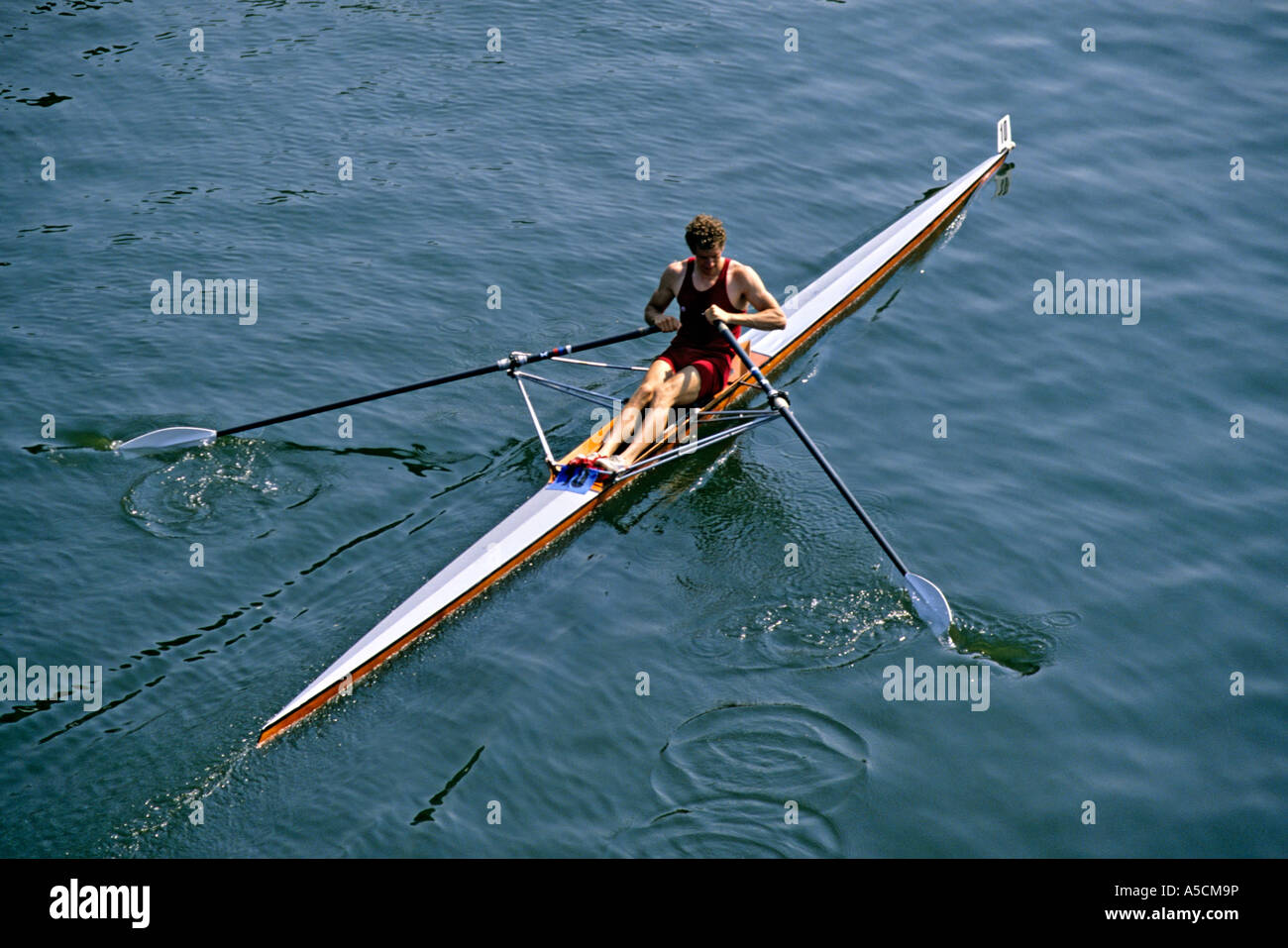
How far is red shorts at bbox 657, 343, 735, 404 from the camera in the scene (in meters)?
11.5

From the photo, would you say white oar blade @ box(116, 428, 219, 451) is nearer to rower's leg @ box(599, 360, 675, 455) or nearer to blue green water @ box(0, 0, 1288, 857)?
blue green water @ box(0, 0, 1288, 857)

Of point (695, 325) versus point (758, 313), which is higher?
point (758, 313)

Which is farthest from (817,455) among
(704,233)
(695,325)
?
(704,233)

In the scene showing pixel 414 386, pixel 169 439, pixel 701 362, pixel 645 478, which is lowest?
pixel 645 478

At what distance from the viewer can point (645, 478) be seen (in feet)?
36.8

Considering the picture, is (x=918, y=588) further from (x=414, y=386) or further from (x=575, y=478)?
(x=414, y=386)

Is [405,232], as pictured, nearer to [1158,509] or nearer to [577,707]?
[577,707]

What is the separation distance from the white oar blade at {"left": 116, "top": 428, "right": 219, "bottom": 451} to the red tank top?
4.38 meters

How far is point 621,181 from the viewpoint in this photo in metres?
16.1

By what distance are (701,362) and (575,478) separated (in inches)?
73.0

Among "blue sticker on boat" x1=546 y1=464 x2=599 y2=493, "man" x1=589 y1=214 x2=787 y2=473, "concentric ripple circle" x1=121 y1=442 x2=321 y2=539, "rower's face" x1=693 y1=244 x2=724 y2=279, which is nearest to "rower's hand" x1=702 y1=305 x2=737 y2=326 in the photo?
"man" x1=589 y1=214 x2=787 y2=473

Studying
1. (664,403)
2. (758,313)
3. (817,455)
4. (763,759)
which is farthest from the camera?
(758,313)

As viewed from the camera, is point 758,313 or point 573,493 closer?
point 573,493
